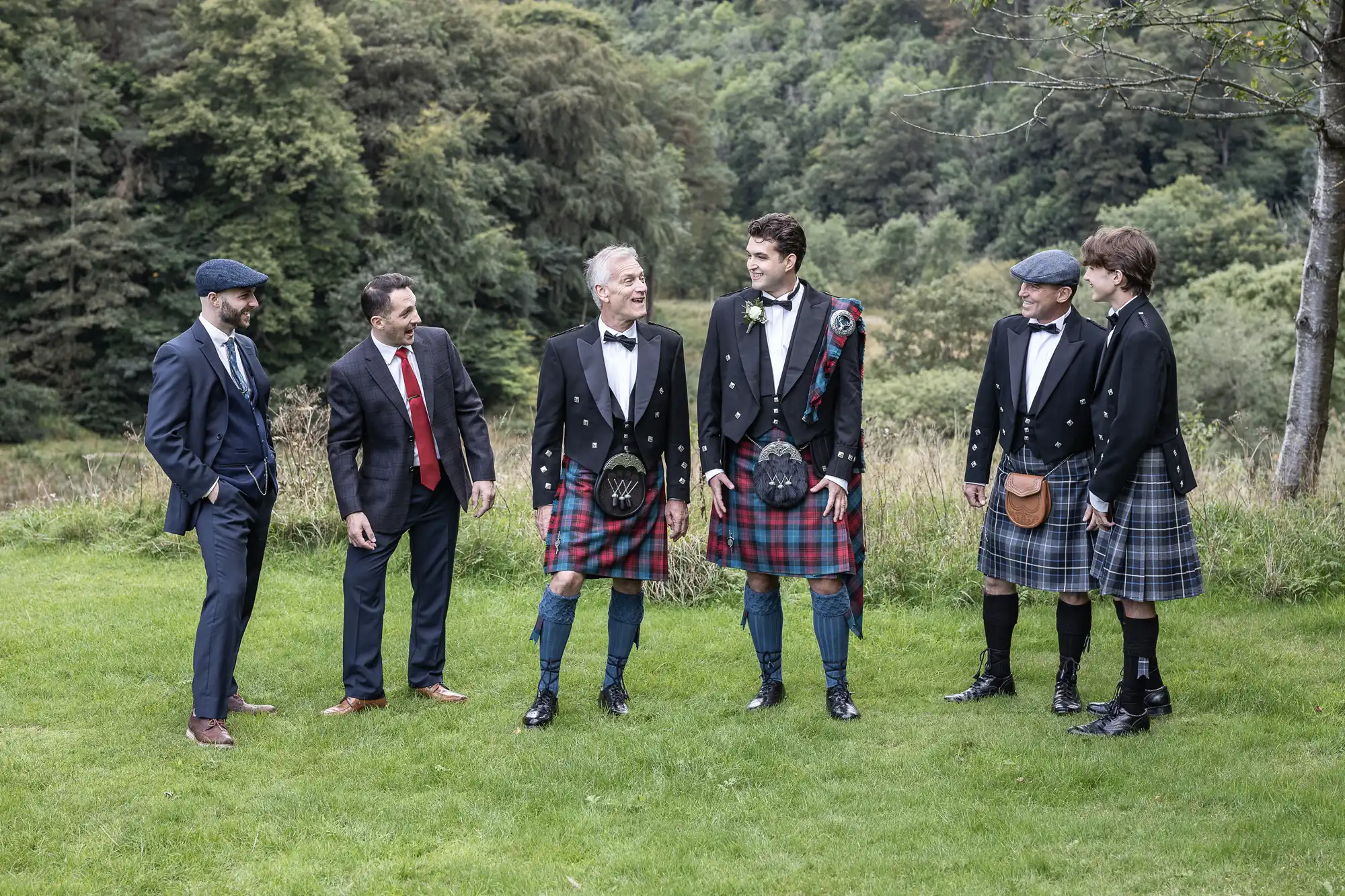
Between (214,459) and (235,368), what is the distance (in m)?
0.40

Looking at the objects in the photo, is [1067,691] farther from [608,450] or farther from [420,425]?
[420,425]

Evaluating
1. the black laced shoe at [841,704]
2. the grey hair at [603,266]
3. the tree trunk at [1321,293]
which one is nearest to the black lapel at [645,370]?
the grey hair at [603,266]

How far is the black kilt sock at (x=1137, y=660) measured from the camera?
5098 millimetres

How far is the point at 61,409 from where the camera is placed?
31.3 metres

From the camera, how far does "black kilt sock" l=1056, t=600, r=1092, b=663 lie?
5477 mm

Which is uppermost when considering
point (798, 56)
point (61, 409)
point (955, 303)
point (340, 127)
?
point (798, 56)

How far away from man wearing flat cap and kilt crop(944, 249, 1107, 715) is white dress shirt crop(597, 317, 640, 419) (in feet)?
4.81

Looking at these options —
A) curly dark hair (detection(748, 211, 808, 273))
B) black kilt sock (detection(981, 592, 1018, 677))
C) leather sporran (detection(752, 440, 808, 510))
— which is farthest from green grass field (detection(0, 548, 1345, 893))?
curly dark hair (detection(748, 211, 808, 273))

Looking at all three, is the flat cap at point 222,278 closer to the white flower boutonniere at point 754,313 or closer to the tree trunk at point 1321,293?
the white flower boutonniere at point 754,313

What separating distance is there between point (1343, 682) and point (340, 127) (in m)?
31.7

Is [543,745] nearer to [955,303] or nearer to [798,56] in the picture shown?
[955,303]

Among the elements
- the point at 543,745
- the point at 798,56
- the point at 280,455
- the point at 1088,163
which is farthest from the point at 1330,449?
the point at 798,56

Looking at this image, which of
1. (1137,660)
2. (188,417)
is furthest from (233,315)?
(1137,660)

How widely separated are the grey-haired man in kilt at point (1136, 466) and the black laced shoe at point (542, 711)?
2.19 m
